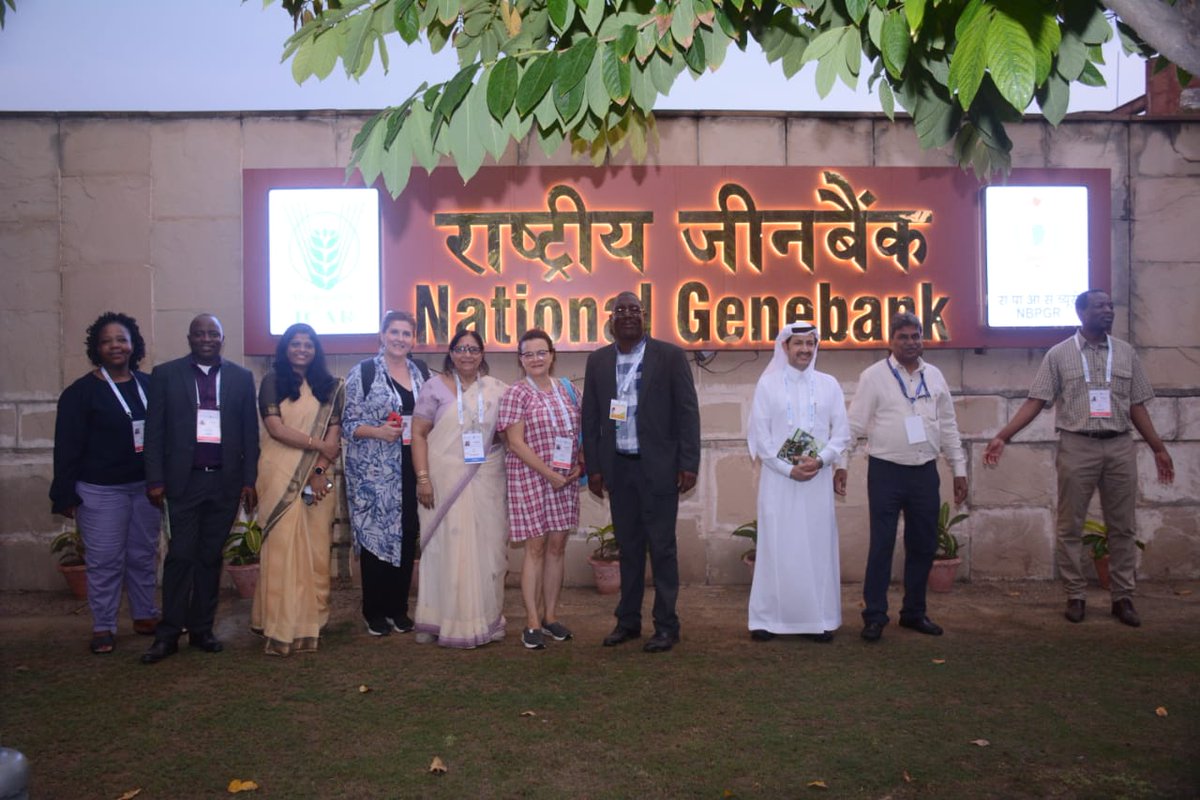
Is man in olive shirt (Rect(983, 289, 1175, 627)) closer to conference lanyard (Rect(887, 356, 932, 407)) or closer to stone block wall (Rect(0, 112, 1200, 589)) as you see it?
conference lanyard (Rect(887, 356, 932, 407))

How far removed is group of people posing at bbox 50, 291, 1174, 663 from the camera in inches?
233

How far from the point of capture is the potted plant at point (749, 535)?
770 cm

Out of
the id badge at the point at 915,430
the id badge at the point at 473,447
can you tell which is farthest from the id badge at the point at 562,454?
the id badge at the point at 915,430

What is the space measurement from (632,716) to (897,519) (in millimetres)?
2369

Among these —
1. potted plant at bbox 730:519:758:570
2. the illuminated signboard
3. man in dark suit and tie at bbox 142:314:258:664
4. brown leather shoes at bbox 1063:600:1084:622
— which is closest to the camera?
man in dark suit and tie at bbox 142:314:258:664

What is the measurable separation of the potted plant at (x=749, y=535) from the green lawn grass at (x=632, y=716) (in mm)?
1308

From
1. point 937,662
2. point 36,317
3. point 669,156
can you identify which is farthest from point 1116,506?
point 36,317

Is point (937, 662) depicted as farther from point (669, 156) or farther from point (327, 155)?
point (327, 155)

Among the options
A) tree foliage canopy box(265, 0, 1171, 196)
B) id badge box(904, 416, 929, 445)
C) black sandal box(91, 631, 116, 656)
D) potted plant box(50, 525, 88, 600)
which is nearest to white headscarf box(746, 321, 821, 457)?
id badge box(904, 416, 929, 445)

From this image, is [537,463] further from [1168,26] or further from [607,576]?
[1168,26]

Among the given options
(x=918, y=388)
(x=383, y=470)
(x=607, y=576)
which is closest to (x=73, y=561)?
(x=383, y=470)

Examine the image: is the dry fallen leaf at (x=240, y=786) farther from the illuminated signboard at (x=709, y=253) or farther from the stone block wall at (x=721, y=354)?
the illuminated signboard at (x=709, y=253)

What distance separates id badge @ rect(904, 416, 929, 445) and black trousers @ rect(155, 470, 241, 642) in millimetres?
4082

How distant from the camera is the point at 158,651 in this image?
18.8 ft
